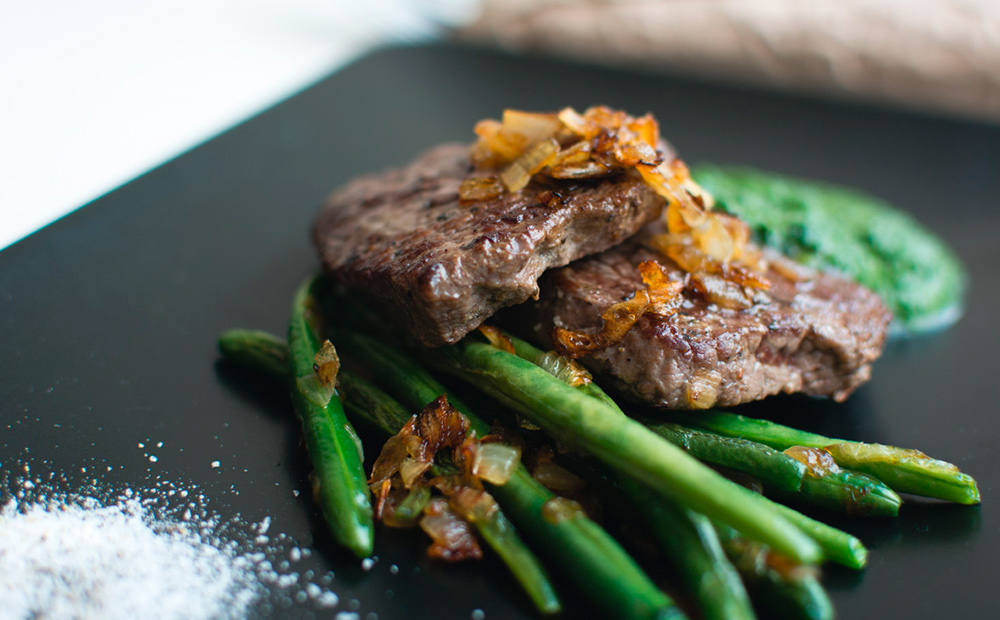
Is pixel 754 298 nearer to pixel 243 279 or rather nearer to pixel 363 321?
pixel 363 321

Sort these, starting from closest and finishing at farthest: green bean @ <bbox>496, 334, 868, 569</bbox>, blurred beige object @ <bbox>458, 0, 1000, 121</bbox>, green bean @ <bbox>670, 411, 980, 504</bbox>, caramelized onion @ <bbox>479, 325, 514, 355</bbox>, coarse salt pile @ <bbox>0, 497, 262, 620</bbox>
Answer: coarse salt pile @ <bbox>0, 497, 262, 620</bbox>, green bean @ <bbox>496, 334, 868, 569</bbox>, green bean @ <bbox>670, 411, 980, 504</bbox>, caramelized onion @ <bbox>479, 325, 514, 355</bbox>, blurred beige object @ <bbox>458, 0, 1000, 121</bbox>

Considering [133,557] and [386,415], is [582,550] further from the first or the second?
[133,557]

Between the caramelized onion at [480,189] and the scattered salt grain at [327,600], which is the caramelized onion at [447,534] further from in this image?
the caramelized onion at [480,189]

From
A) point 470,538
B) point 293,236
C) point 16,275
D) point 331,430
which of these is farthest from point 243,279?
point 470,538

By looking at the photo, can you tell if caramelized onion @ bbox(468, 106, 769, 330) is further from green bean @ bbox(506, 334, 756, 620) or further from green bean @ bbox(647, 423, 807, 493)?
green bean @ bbox(506, 334, 756, 620)

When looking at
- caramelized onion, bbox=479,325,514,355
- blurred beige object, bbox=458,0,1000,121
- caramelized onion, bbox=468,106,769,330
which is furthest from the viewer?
blurred beige object, bbox=458,0,1000,121

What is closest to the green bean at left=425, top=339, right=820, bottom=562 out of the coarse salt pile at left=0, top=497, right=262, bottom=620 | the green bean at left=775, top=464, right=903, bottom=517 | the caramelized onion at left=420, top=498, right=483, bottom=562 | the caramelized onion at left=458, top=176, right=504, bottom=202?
the green bean at left=775, top=464, right=903, bottom=517
